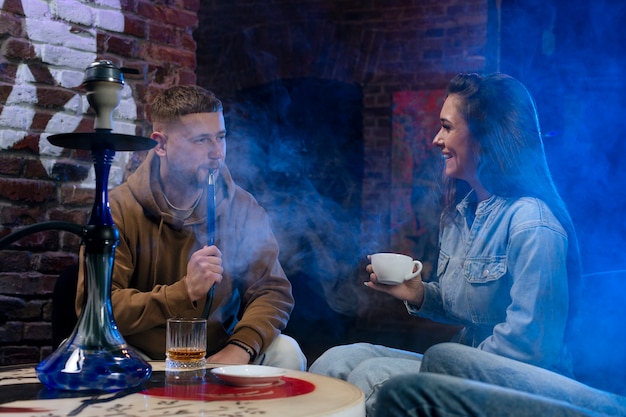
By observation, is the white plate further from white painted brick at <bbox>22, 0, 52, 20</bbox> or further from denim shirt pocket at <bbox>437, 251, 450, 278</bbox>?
white painted brick at <bbox>22, 0, 52, 20</bbox>

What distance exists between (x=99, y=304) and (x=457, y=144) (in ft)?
3.48

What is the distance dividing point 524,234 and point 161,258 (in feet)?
3.87

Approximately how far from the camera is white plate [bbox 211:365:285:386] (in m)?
1.39

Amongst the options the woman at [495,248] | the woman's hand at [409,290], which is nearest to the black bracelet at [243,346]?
the woman at [495,248]

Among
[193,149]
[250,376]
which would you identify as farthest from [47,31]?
[250,376]

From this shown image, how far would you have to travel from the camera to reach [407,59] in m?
5.91

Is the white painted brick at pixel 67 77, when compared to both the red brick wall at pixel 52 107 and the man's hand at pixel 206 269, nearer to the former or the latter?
the red brick wall at pixel 52 107

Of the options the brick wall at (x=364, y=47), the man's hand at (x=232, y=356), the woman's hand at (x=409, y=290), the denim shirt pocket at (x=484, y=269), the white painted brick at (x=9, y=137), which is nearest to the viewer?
the denim shirt pocket at (x=484, y=269)

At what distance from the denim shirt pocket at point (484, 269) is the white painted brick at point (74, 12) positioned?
165cm

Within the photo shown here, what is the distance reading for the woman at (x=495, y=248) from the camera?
1.62m

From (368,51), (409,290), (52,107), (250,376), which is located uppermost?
(368,51)

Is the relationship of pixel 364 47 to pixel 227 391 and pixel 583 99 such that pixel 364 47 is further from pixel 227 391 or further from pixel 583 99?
pixel 227 391

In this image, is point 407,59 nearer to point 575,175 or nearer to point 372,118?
point 372,118

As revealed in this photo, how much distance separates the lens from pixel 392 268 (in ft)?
6.19
